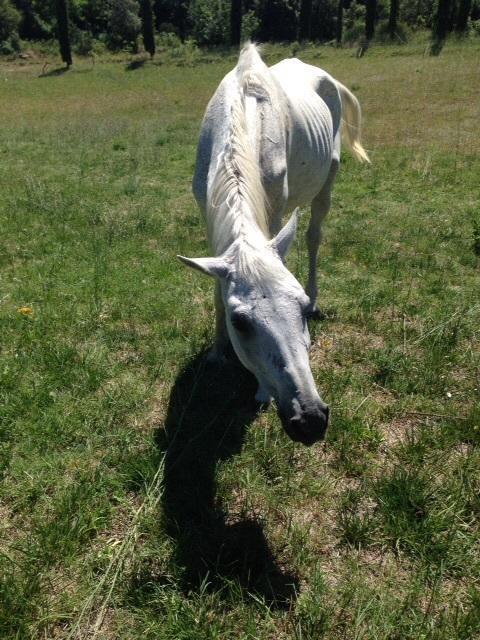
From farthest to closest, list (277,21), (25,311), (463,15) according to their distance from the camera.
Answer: (277,21)
(463,15)
(25,311)

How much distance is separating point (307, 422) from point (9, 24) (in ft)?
207

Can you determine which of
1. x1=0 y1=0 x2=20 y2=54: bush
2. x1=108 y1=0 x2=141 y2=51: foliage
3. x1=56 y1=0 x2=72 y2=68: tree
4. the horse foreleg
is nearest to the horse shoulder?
the horse foreleg

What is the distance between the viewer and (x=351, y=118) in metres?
5.61

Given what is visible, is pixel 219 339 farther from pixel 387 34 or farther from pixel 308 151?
pixel 387 34

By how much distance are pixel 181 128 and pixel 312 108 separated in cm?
1136

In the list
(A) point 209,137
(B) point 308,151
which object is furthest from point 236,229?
(B) point 308,151

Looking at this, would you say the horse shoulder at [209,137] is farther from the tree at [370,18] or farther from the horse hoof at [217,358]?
the tree at [370,18]

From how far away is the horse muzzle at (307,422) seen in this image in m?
2.00

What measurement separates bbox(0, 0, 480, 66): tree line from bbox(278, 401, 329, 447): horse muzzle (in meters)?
39.6

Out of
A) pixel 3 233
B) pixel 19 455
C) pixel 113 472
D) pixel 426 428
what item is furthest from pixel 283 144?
pixel 3 233

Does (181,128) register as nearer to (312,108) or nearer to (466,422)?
(312,108)

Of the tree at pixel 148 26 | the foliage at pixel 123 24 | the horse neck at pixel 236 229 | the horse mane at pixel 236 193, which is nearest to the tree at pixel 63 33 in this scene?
the tree at pixel 148 26

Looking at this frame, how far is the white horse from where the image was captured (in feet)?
6.94

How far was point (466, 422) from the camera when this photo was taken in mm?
3154
